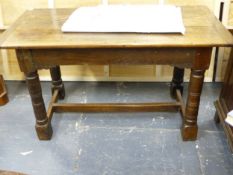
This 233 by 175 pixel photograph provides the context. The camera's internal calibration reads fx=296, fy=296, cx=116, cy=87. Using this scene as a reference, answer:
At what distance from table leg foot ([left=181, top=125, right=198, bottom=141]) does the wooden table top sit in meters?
0.55

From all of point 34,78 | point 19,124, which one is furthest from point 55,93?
point 34,78

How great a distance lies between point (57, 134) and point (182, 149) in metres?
0.76

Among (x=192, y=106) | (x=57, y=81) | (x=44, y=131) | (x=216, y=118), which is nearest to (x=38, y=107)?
(x=44, y=131)

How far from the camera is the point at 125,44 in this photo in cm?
133

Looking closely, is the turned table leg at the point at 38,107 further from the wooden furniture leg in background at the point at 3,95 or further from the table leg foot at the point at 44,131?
the wooden furniture leg in background at the point at 3,95

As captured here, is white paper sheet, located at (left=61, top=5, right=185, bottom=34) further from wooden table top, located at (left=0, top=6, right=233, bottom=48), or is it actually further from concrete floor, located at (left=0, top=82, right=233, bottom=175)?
concrete floor, located at (left=0, top=82, right=233, bottom=175)

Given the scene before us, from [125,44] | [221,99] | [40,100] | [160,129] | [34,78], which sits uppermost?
[125,44]

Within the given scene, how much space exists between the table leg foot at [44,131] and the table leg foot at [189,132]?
791 millimetres

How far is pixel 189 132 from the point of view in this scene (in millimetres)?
1703

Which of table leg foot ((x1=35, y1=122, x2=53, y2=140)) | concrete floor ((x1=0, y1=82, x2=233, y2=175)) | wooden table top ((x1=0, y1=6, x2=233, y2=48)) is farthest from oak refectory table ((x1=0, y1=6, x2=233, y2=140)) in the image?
concrete floor ((x1=0, y1=82, x2=233, y2=175))

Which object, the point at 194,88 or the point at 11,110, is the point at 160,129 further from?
the point at 11,110

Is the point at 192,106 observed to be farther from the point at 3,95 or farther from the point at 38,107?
the point at 3,95

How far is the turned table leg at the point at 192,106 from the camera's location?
148 centimetres

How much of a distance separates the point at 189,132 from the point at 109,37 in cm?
74
